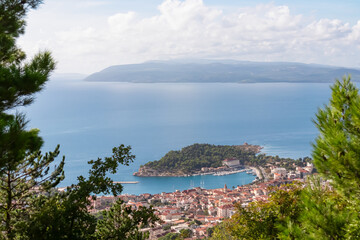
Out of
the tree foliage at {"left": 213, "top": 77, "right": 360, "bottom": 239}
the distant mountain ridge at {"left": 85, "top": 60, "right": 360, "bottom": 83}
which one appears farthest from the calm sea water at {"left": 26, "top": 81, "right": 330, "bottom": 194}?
the distant mountain ridge at {"left": 85, "top": 60, "right": 360, "bottom": 83}

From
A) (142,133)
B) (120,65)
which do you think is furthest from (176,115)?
(120,65)

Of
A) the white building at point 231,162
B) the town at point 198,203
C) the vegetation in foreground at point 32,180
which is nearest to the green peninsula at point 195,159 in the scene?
the white building at point 231,162

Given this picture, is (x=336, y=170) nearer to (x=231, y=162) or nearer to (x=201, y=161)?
(x=201, y=161)

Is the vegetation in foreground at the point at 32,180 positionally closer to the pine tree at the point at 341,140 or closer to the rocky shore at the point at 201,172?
the pine tree at the point at 341,140

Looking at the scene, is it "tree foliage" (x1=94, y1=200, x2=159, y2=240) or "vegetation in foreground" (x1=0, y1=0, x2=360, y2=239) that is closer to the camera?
"vegetation in foreground" (x1=0, y1=0, x2=360, y2=239)

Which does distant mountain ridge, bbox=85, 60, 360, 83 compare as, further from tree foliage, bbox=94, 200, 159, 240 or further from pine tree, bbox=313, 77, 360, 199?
pine tree, bbox=313, 77, 360, 199

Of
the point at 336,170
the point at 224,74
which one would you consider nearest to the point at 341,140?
the point at 336,170

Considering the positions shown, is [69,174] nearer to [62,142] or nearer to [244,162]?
[62,142]
